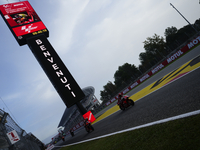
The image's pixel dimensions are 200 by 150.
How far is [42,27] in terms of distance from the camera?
50.9 ft

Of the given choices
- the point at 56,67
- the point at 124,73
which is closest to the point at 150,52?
the point at 124,73

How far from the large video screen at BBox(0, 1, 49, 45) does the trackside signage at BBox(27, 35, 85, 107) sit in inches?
40.0

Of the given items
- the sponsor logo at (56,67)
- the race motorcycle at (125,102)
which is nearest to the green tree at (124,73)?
the sponsor logo at (56,67)

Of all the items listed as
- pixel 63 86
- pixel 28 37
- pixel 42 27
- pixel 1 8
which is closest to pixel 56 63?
pixel 63 86

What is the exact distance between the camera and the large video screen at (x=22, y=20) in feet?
46.2

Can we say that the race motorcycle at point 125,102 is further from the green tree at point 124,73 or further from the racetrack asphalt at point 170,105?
the green tree at point 124,73

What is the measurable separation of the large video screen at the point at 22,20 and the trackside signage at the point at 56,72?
3.34 ft

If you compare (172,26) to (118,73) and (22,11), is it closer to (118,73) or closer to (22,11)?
(118,73)

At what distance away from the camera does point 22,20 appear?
15.1 meters

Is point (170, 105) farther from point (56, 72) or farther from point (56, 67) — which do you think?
point (56, 67)

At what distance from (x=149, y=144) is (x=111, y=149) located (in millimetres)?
1447

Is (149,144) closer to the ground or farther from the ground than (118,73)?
closer to the ground

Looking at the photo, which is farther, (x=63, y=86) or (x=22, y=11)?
(x=22, y=11)

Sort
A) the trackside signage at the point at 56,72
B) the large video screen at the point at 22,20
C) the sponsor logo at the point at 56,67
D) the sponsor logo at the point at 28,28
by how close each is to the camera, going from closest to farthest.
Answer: the trackside signage at the point at 56,72
the sponsor logo at the point at 56,67
the large video screen at the point at 22,20
the sponsor logo at the point at 28,28
